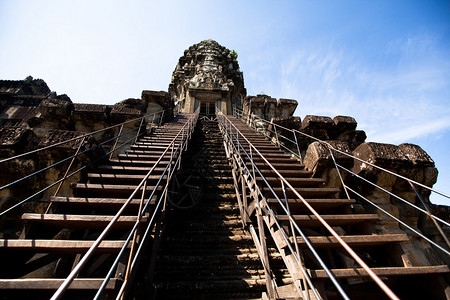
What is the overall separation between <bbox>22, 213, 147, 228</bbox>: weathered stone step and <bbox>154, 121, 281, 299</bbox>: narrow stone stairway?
110 cm

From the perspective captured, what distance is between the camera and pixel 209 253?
3.52 meters

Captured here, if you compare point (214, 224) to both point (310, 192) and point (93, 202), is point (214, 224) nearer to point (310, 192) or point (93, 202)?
point (310, 192)

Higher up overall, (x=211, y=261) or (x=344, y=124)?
(x=344, y=124)

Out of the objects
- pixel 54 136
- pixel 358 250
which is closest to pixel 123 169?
pixel 54 136

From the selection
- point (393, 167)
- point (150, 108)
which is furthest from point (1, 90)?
point (393, 167)

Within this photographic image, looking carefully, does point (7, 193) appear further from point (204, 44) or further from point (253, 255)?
point (204, 44)

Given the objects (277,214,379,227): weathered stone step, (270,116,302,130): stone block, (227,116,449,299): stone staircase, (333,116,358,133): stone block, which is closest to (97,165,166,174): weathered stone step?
(227,116,449,299): stone staircase

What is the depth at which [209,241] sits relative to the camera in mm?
3721

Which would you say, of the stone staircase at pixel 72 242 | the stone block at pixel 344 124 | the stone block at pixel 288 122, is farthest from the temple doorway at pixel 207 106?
the stone staircase at pixel 72 242

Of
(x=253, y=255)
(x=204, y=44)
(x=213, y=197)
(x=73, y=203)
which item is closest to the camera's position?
(x=73, y=203)

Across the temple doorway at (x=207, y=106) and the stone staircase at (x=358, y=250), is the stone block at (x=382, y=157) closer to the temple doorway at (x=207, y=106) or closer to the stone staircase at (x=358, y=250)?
the stone staircase at (x=358, y=250)

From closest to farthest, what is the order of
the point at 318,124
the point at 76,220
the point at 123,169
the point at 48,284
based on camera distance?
the point at 48,284
the point at 76,220
the point at 123,169
the point at 318,124

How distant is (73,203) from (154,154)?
246 cm

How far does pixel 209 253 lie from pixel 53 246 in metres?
2.32
